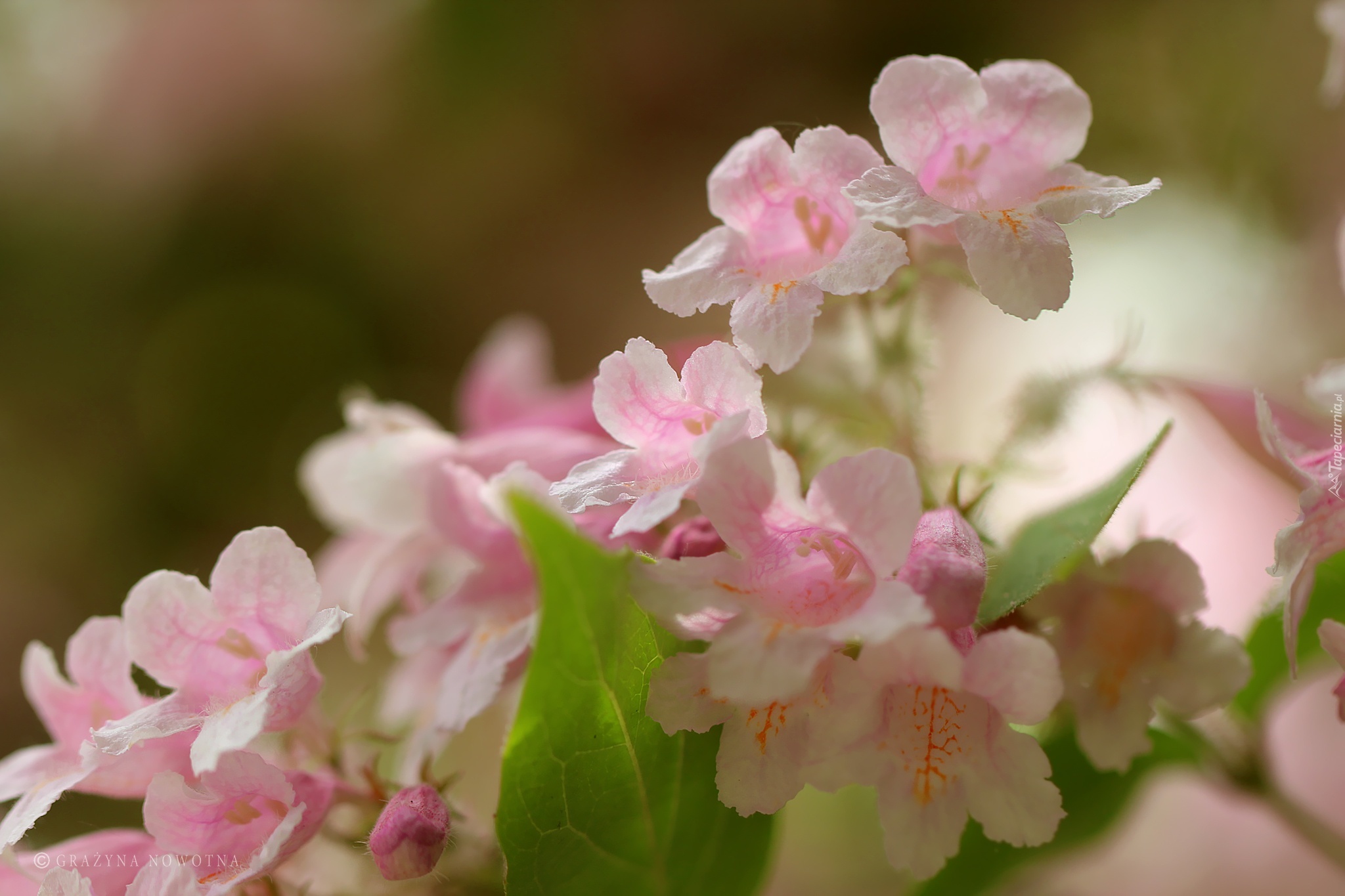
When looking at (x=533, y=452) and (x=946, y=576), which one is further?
(x=533, y=452)

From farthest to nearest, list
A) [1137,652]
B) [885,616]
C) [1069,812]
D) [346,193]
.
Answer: [346,193]
[1069,812]
[1137,652]
[885,616]

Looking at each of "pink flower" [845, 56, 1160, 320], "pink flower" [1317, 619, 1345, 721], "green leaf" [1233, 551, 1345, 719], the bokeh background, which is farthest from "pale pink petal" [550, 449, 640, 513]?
the bokeh background

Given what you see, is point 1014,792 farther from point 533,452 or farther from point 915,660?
point 533,452

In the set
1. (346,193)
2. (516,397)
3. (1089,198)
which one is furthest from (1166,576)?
(346,193)

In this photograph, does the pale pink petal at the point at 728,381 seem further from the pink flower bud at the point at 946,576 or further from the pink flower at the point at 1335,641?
the pink flower at the point at 1335,641

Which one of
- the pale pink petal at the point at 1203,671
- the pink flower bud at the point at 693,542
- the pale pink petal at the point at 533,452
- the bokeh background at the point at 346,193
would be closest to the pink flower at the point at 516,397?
the pale pink petal at the point at 533,452

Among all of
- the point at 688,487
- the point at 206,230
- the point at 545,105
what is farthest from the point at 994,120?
the point at 206,230

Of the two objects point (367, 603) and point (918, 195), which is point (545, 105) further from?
point (918, 195)
